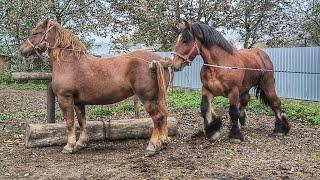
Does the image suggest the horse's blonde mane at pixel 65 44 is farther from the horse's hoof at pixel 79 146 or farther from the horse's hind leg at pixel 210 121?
the horse's hind leg at pixel 210 121

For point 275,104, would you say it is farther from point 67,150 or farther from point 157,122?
point 67,150

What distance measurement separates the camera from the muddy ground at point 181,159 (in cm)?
560

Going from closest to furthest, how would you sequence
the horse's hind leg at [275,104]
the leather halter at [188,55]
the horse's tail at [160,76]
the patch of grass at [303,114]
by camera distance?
the horse's tail at [160,76], the leather halter at [188,55], the horse's hind leg at [275,104], the patch of grass at [303,114]

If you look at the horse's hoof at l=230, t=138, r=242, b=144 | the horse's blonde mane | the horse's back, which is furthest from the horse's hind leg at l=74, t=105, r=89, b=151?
the horse's back

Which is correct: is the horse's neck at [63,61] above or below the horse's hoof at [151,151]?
above

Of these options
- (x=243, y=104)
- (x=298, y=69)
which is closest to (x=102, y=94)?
(x=243, y=104)

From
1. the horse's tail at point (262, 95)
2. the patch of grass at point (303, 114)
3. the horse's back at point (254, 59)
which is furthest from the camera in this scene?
the patch of grass at point (303, 114)

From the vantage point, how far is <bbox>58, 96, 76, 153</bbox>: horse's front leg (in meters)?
6.95

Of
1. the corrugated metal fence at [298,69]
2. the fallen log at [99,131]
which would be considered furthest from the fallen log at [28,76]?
the corrugated metal fence at [298,69]

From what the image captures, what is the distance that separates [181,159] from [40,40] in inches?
119

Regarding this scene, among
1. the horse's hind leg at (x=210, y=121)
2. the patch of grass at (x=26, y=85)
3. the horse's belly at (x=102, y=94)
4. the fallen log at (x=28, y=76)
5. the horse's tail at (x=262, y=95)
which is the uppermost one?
the fallen log at (x=28, y=76)

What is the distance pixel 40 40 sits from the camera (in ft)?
23.8

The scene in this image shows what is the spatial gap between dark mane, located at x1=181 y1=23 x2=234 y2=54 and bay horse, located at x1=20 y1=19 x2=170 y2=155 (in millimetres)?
684

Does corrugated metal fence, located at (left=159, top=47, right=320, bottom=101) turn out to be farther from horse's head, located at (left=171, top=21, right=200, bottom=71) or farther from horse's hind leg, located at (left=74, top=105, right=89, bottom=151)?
horse's hind leg, located at (left=74, top=105, right=89, bottom=151)
